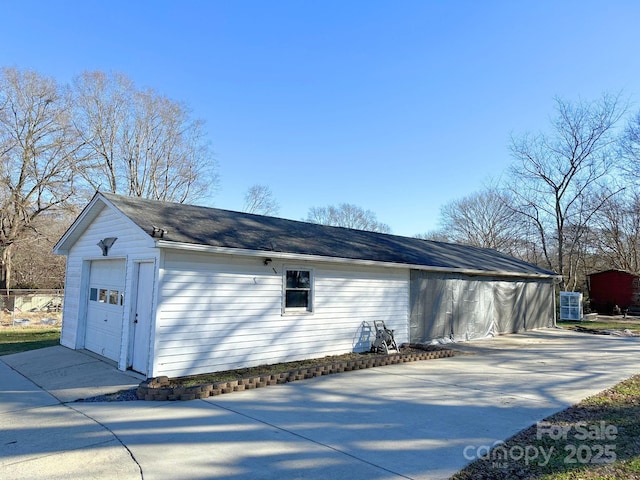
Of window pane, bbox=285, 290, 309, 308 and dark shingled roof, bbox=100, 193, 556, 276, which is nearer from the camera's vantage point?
dark shingled roof, bbox=100, 193, 556, 276

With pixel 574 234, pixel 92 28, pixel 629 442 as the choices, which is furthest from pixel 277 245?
pixel 574 234

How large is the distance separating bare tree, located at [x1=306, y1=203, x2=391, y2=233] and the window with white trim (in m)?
42.6

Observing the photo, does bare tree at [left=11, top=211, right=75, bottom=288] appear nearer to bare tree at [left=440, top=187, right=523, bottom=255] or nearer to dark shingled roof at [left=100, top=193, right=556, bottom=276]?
dark shingled roof at [left=100, top=193, right=556, bottom=276]

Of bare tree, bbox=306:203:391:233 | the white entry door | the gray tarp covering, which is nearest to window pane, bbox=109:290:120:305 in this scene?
the white entry door

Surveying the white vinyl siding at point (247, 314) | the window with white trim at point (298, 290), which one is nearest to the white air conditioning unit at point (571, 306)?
the white vinyl siding at point (247, 314)

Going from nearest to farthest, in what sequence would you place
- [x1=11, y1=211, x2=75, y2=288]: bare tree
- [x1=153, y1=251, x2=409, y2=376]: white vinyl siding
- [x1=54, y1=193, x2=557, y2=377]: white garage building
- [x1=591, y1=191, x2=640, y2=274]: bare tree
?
1. [x1=153, y1=251, x2=409, y2=376]: white vinyl siding
2. [x1=54, y1=193, x2=557, y2=377]: white garage building
3. [x1=11, y1=211, x2=75, y2=288]: bare tree
4. [x1=591, y1=191, x2=640, y2=274]: bare tree

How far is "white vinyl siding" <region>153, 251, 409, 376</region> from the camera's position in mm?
7352

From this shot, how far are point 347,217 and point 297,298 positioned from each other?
4383 centimetres

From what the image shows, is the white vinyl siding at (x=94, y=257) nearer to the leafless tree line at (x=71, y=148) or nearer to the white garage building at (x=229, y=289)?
the white garage building at (x=229, y=289)

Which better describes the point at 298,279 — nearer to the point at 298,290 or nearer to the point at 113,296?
the point at 298,290

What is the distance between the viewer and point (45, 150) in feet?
80.7

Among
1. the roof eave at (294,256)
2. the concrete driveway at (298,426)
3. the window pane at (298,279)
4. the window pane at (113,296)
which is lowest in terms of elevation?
the concrete driveway at (298,426)

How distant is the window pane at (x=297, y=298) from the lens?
30.1ft

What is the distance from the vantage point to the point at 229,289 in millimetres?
8125
